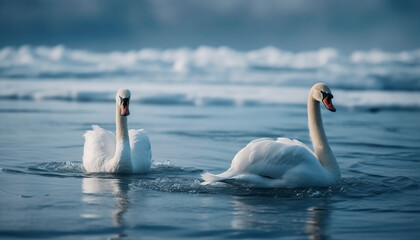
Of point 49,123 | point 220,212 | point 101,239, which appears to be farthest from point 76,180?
point 49,123

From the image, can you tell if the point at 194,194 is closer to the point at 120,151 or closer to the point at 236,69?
the point at 120,151

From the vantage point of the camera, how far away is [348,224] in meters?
5.48

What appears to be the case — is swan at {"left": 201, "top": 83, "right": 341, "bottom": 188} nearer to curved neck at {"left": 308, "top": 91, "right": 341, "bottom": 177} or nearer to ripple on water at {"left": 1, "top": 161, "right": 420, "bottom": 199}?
ripple on water at {"left": 1, "top": 161, "right": 420, "bottom": 199}

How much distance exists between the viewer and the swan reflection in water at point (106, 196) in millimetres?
5605

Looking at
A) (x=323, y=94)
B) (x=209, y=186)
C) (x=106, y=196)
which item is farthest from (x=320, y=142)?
(x=106, y=196)

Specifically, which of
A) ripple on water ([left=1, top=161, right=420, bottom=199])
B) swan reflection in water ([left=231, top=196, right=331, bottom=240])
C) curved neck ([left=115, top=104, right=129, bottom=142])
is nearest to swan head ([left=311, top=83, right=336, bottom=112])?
ripple on water ([left=1, top=161, right=420, bottom=199])

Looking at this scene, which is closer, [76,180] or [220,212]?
[220,212]

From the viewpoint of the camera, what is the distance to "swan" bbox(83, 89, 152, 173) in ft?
25.8

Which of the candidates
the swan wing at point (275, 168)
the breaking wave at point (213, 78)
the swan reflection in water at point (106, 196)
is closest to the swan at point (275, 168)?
the swan wing at point (275, 168)

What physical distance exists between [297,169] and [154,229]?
78.2 inches

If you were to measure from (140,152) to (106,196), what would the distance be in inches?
71.0

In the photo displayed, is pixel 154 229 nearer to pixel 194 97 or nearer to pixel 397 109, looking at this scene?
pixel 397 109

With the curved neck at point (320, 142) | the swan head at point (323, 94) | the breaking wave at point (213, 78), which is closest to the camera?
the curved neck at point (320, 142)

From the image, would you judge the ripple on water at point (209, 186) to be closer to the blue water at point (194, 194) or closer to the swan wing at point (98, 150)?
the blue water at point (194, 194)
